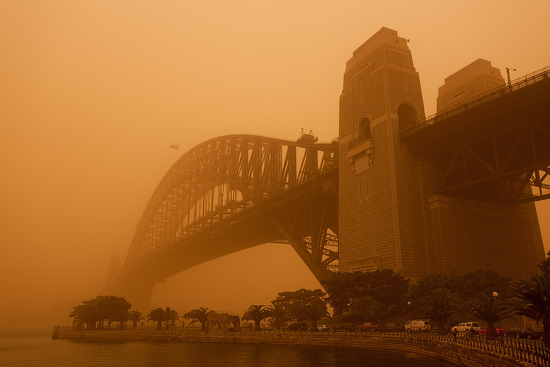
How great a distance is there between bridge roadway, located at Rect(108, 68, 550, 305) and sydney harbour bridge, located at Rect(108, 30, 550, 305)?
15 centimetres

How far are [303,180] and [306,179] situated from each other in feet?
2.68

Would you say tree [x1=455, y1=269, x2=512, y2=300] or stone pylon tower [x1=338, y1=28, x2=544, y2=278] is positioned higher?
stone pylon tower [x1=338, y1=28, x2=544, y2=278]

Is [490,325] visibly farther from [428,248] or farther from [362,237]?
[362,237]

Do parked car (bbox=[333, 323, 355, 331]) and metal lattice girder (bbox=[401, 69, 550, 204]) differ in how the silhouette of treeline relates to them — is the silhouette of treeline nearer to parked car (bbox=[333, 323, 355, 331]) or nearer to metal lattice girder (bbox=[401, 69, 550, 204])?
parked car (bbox=[333, 323, 355, 331])

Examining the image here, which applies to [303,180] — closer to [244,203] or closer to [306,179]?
[306,179]

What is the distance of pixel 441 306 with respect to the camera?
41.2 meters

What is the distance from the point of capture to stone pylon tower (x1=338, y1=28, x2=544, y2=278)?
51.0m

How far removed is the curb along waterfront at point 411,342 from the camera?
2177 centimetres

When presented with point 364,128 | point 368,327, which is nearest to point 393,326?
point 368,327

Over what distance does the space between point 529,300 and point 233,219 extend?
66.8 metres

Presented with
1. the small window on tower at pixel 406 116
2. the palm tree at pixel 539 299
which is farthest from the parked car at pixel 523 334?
the small window on tower at pixel 406 116

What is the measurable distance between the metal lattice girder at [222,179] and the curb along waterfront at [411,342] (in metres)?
24.1

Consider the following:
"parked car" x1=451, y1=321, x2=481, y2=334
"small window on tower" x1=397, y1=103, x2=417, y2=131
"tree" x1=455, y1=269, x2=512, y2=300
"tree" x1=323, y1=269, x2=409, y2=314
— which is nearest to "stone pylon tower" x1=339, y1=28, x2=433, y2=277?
"small window on tower" x1=397, y1=103, x2=417, y2=131

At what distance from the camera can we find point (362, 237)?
55.2 metres
